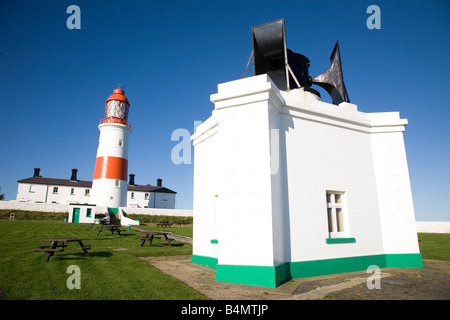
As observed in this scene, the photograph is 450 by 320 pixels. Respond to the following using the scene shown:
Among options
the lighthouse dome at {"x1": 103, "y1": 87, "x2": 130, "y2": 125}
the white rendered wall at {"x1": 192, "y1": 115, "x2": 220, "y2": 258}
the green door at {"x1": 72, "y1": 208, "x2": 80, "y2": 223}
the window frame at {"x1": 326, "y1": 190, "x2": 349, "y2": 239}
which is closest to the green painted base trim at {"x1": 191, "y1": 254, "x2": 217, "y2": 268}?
the white rendered wall at {"x1": 192, "y1": 115, "x2": 220, "y2": 258}

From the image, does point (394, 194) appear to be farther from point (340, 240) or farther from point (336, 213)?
point (340, 240)

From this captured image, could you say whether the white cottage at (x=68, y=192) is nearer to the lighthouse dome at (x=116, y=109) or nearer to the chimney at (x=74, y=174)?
the chimney at (x=74, y=174)

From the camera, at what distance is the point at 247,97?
6730 millimetres

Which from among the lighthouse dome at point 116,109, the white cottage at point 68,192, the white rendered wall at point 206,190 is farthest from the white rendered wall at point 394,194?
the white cottage at point 68,192

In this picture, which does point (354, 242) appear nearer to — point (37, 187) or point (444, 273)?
point (444, 273)

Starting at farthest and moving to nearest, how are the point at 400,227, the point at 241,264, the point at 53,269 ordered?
the point at 400,227
the point at 53,269
the point at 241,264

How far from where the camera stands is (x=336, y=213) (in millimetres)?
7793

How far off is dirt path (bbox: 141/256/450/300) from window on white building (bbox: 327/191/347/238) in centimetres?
114

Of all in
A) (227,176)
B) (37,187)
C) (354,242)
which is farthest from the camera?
(37,187)

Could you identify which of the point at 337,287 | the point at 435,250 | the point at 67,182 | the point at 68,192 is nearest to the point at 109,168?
the point at 68,192

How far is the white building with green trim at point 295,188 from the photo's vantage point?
6.16m

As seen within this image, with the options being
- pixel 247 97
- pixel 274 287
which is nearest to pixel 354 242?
Answer: pixel 274 287
